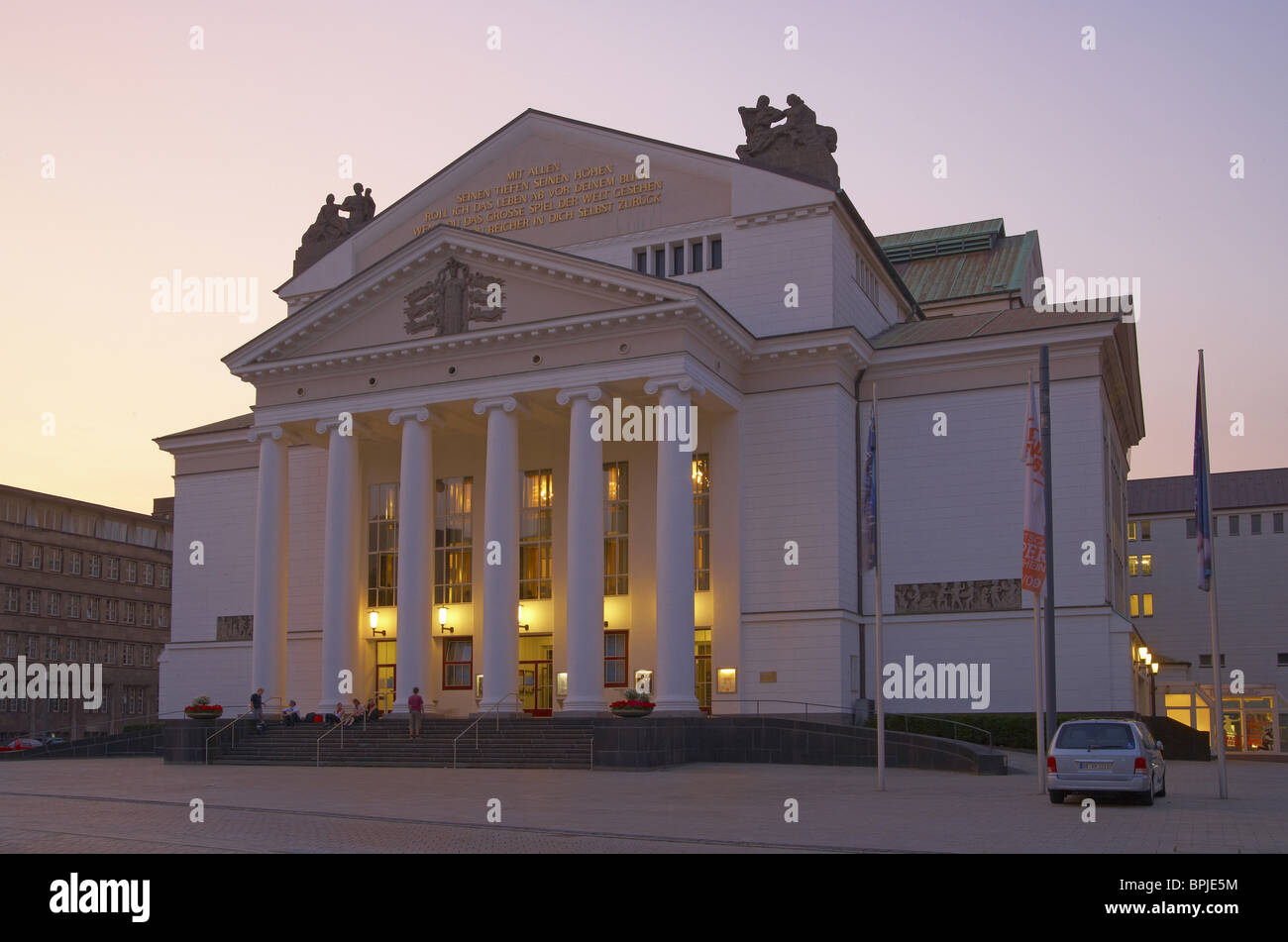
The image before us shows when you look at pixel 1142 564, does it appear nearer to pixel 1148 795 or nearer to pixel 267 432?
pixel 267 432

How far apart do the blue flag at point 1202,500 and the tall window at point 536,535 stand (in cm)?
2517

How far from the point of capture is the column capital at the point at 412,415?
148 feet

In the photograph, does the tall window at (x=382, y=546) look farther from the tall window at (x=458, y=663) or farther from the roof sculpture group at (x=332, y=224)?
the roof sculpture group at (x=332, y=224)

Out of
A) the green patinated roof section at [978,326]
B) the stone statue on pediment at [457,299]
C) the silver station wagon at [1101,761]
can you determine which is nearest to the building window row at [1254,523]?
the green patinated roof section at [978,326]

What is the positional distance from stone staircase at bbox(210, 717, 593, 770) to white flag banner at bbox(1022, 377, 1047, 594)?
47.3 feet

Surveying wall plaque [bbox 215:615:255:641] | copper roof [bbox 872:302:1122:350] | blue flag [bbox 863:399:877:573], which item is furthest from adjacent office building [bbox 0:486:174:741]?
blue flag [bbox 863:399:877:573]

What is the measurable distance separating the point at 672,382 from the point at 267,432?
15.7 metres

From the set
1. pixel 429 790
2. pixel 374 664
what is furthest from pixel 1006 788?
pixel 374 664

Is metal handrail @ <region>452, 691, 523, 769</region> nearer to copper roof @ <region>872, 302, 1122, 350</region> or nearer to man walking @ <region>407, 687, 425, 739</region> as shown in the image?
man walking @ <region>407, 687, 425, 739</region>

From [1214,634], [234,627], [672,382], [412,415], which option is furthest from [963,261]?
[1214,634]

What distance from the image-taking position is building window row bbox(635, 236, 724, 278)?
4750 cm

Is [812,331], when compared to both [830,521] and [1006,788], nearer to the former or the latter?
[830,521]

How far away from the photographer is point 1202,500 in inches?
1064
